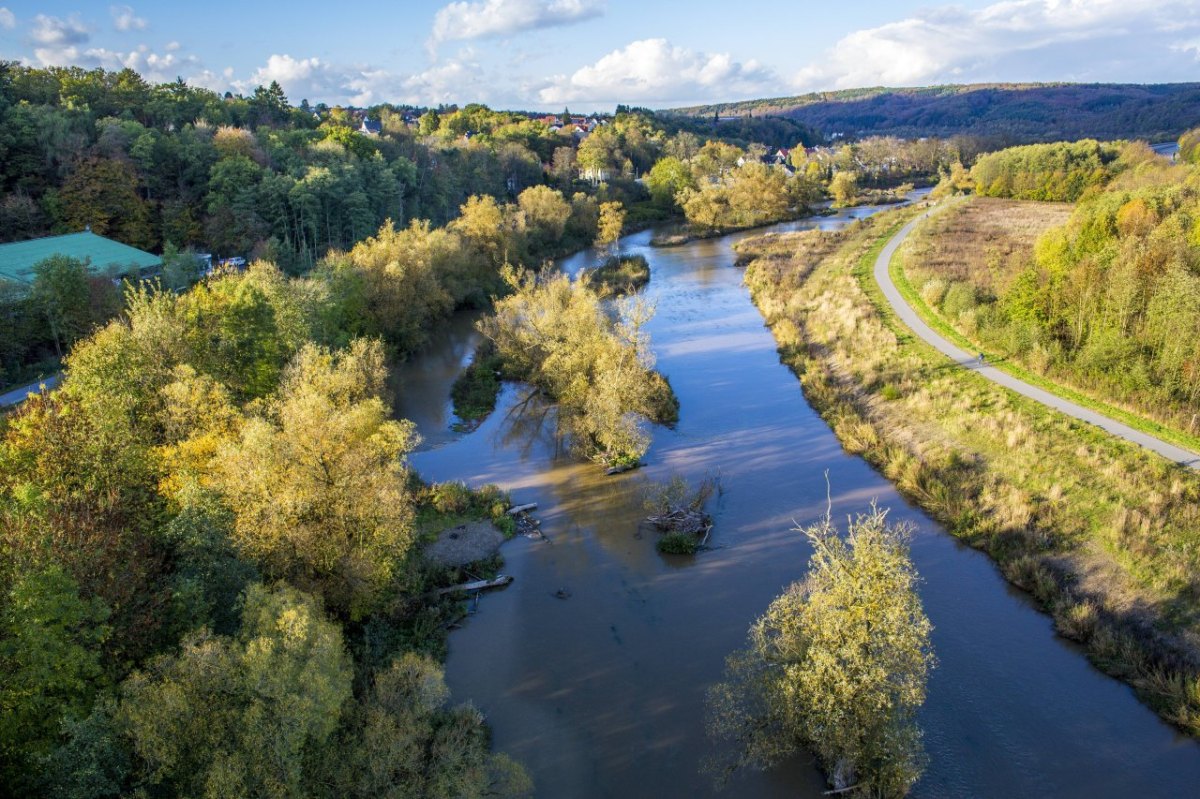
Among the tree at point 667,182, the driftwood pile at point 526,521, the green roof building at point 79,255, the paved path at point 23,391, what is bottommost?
the driftwood pile at point 526,521

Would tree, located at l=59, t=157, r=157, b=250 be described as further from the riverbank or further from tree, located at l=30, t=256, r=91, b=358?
the riverbank

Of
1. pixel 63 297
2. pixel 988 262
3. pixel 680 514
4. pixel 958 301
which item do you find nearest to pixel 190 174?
pixel 63 297

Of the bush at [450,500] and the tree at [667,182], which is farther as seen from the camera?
the tree at [667,182]

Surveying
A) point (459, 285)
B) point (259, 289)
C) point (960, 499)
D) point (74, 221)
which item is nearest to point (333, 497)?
point (259, 289)

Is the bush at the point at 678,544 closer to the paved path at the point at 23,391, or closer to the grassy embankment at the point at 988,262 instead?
the grassy embankment at the point at 988,262

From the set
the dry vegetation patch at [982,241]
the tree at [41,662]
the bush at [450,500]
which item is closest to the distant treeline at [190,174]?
the bush at [450,500]

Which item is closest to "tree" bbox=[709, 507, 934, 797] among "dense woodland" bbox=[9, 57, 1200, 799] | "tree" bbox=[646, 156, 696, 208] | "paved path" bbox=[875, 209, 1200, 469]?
"dense woodland" bbox=[9, 57, 1200, 799]

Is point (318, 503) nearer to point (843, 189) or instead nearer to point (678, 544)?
point (678, 544)

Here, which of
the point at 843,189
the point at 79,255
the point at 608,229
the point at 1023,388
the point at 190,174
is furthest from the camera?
the point at 843,189
